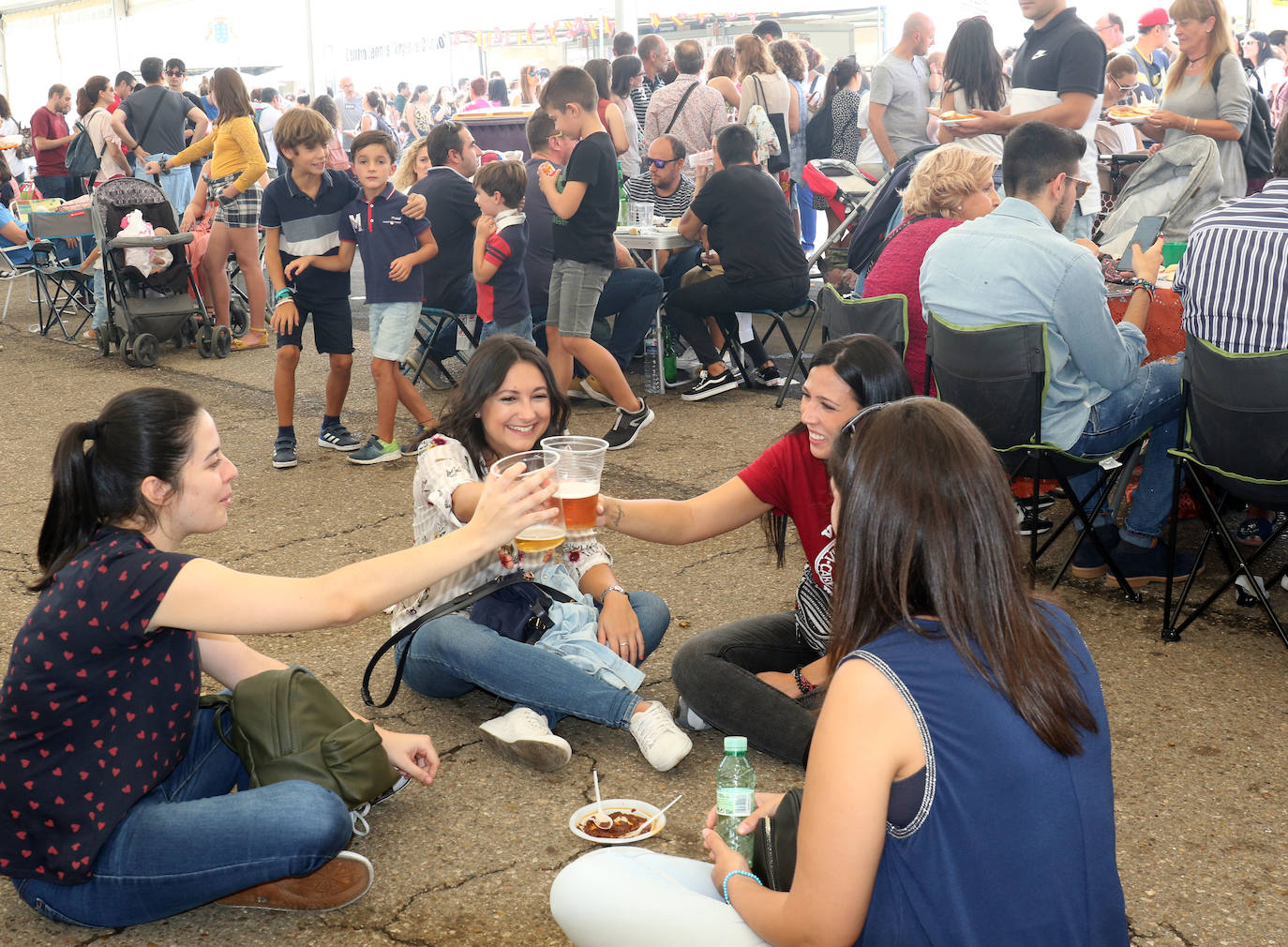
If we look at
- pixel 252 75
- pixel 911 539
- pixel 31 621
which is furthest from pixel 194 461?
pixel 252 75

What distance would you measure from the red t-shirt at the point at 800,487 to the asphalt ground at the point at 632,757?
1.99 feet

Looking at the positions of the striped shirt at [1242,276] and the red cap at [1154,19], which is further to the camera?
the red cap at [1154,19]

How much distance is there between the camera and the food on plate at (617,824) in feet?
9.10

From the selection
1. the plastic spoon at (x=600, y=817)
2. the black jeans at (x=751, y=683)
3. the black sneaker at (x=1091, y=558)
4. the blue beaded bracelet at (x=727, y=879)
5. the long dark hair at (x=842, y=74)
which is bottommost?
the plastic spoon at (x=600, y=817)

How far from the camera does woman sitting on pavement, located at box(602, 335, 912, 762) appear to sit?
9.81 ft

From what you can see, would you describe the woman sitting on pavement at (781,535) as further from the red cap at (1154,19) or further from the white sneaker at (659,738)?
the red cap at (1154,19)

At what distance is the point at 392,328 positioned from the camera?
5992mm

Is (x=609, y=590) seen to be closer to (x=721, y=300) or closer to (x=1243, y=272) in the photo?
(x=1243, y=272)

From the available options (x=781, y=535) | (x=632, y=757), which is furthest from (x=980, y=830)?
(x=781, y=535)

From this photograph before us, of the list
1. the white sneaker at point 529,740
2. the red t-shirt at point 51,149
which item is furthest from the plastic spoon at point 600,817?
the red t-shirt at point 51,149

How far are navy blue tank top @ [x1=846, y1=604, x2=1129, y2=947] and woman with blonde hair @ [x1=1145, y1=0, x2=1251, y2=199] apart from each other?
5.01 m

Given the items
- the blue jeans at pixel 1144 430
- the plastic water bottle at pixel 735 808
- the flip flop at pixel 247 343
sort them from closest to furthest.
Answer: the plastic water bottle at pixel 735 808 → the blue jeans at pixel 1144 430 → the flip flop at pixel 247 343

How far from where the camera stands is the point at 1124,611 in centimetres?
405

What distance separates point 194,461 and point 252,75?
21.5 m
